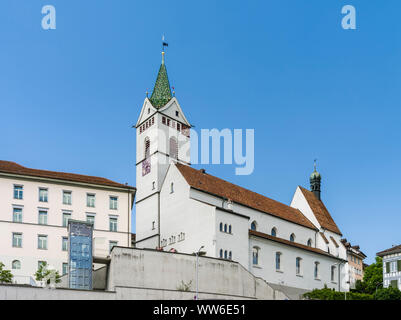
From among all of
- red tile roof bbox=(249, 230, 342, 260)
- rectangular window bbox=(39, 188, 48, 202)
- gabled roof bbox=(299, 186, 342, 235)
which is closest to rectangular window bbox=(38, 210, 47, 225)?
rectangular window bbox=(39, 188, 48, 202)

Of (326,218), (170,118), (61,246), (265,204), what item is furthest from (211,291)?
(326,218)

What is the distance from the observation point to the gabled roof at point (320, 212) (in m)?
101

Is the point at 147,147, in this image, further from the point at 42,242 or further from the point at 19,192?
the point at 42,242

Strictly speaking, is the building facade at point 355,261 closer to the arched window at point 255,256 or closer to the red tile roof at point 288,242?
the red tile roof at point 288,242

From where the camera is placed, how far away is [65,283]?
6316 cm

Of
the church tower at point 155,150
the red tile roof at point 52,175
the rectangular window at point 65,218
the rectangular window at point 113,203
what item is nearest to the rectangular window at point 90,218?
the rectangular window at point 65,218

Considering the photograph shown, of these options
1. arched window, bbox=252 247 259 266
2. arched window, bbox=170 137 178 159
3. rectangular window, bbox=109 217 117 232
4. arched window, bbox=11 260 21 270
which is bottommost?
arched window, bbox=11 260 21 270

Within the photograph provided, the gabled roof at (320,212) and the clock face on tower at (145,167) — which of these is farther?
the gabled roof at (320,212)

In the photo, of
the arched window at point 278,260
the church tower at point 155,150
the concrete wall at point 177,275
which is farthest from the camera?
the church tower at point 155,150

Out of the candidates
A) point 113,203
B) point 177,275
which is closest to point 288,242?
point 113,203

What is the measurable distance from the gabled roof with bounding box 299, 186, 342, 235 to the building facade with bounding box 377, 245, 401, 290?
11.0 metres

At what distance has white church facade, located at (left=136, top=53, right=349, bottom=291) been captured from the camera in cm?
7412

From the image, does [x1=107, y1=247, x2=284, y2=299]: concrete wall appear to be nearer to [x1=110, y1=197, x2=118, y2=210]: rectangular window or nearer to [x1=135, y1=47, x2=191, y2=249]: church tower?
[x1=110, y1=197, x2=118, y2=210]: rectangular window
